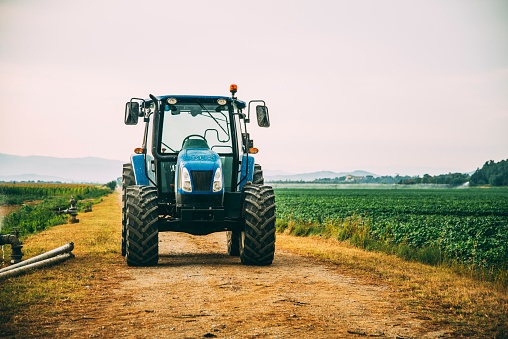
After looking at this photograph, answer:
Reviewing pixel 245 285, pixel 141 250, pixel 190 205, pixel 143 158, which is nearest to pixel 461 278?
pixel 245 285

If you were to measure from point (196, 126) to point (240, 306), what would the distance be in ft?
17.9

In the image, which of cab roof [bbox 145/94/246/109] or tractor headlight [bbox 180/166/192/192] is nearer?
tractor headlight [bbox 180/166/192/192]

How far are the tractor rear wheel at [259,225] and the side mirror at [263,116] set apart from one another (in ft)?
4.39

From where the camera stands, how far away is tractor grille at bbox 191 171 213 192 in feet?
36.6

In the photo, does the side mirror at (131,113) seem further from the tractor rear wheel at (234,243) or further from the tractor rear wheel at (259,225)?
the tractor rear wheel at (234,243)

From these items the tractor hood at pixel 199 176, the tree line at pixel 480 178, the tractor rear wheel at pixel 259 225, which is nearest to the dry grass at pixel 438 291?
the tractor rear wheel at pixel 259 225

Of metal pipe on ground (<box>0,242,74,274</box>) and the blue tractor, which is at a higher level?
the blue tractor

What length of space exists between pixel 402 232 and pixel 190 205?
819 centimetres

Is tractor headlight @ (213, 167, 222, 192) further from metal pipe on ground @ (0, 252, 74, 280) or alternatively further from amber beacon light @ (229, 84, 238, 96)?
metal pipe on ground @ (0, 252, 74, 280)

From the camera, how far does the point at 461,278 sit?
10719 millimetres

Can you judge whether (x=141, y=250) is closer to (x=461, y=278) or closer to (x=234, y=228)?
(x=234, y=228)

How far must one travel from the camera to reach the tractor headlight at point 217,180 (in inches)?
443

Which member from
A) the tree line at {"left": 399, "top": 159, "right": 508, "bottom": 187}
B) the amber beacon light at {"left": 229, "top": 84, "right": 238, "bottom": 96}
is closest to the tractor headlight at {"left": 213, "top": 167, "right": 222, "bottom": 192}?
the amber beacon light at {"left": 229, "top": 84, "right": 238, "bottom": 96}

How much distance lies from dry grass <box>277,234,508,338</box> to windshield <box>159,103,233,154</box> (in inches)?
142
